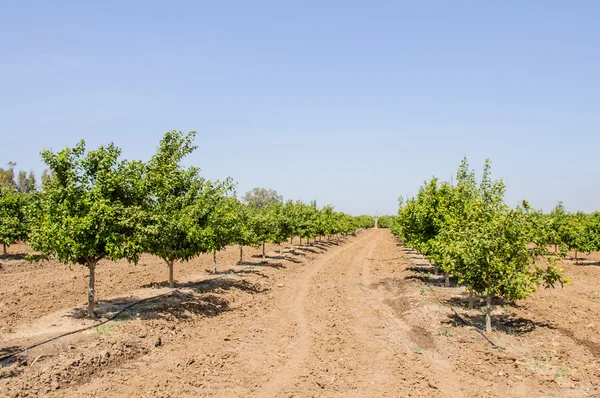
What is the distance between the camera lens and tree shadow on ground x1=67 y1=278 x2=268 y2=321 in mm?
17891

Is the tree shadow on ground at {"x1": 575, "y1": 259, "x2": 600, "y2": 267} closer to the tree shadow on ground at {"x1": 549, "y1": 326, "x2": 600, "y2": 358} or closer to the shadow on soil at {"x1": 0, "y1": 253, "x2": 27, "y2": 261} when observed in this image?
the tree shadow on ground at {"x1": 549, "y1": 326, "x2": 600, "y2": 358}

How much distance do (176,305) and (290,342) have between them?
6713mm

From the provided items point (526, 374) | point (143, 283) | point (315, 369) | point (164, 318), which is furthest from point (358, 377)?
point (143, 283)

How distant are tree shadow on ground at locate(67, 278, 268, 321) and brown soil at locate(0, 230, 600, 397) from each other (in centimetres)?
8

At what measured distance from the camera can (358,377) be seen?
41.2 feet

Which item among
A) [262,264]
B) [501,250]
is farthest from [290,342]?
[262,264]

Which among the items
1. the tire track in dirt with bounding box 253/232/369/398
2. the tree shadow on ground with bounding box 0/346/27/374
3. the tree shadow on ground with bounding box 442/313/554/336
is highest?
the tree shadow on ground with bounding box 0/346/27/374

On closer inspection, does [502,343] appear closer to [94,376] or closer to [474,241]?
[474,241]

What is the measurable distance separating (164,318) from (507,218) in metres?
14.1

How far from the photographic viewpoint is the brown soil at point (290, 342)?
11742 millimetres

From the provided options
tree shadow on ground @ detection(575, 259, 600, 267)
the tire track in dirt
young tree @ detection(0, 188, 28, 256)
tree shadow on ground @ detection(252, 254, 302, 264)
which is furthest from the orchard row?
young tree @ detection(0, 188, 28, 256)

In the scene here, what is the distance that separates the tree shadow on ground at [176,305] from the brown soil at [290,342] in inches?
3.3

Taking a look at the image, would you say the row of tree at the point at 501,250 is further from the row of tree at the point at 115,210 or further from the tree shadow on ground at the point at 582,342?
the row of tree at the point at 115,210

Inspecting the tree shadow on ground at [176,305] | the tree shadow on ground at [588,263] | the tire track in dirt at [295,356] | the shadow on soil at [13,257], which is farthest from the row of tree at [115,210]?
the tree shadow on ground at [588,263]
